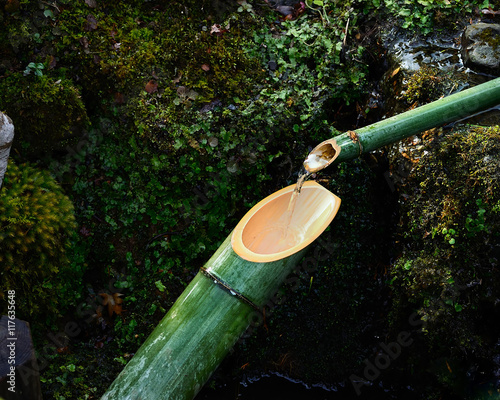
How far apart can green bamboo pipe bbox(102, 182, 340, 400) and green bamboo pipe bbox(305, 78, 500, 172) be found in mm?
369

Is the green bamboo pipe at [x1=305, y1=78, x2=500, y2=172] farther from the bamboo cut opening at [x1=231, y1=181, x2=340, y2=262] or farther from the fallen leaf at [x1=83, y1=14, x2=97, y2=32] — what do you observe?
the fallen leaf at [x1=83, y1=14, x2=97, y2=32]

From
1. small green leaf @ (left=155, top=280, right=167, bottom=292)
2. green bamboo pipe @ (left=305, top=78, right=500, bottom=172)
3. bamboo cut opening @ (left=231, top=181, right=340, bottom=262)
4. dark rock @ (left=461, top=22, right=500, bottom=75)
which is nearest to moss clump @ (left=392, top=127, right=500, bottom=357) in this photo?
green bamboo pipe @ (left=305, top=78, right=500, bottom=172)

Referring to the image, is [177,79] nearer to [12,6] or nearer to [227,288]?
[12,6]

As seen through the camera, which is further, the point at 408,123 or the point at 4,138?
the point at 408,123

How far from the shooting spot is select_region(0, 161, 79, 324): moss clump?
3.25m

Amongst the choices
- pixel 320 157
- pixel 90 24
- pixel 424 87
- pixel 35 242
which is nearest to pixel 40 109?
pixel 90 24

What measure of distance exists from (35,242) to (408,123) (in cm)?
294

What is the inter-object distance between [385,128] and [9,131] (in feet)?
7.92

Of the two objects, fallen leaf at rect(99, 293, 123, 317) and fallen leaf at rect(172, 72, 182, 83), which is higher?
fallen leaf at rect(172, 72, 182, 83)

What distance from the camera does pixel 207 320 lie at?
2738 mm

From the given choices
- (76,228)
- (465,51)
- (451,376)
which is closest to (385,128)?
(465,51)

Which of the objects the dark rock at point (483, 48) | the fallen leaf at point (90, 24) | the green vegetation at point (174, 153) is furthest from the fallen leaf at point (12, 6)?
the dark rock at point (483, 48)

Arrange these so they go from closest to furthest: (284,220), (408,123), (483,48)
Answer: (408,123) → (284,220) → (483,48)

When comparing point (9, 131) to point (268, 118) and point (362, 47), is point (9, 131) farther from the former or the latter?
point (362, 47)
